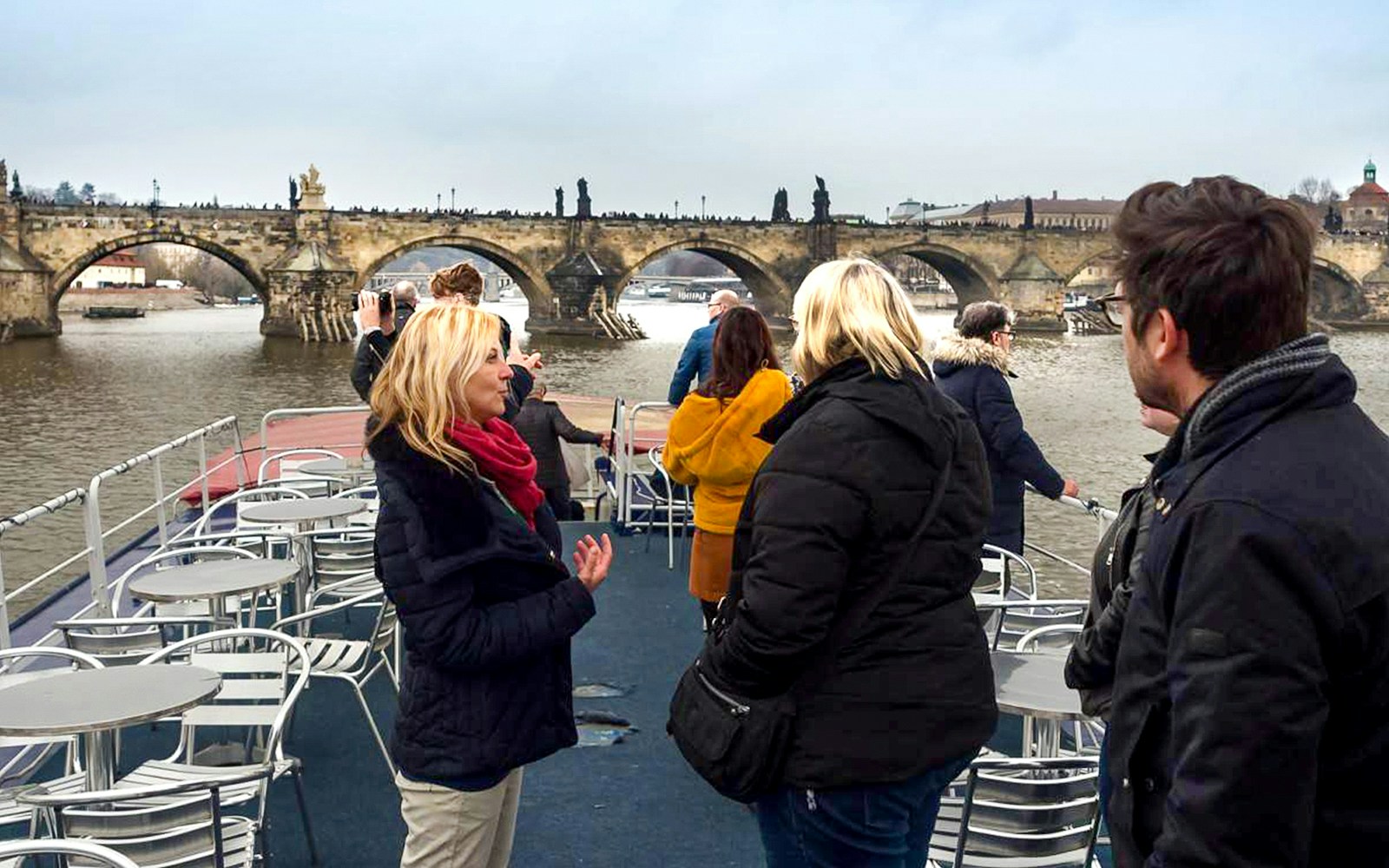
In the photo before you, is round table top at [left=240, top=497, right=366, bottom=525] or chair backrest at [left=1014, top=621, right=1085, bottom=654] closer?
chair backrest at [left=1014, top=621, right=1085, bottom=654]

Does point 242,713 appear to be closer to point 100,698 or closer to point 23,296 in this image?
point 100,698

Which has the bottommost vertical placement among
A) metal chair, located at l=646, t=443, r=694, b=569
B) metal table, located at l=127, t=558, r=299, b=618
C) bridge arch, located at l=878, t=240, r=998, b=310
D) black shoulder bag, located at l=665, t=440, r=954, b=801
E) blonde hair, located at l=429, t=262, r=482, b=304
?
metal chair, located at l=646, t=443, r=694, b=569

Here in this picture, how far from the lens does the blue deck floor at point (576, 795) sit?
2961 mm

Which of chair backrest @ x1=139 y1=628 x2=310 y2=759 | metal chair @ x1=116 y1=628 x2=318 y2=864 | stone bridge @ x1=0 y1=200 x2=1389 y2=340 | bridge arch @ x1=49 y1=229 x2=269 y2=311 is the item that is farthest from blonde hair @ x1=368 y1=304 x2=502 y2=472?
bridge arch @ x1=49 y1=229 x2=269 y2=311

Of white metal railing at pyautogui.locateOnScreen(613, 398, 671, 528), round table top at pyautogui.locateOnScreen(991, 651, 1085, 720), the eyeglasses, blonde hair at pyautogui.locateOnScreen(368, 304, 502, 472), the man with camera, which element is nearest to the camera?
the eyeglasses

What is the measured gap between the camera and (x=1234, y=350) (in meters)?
1.18

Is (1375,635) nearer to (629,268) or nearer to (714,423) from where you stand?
(714,423)

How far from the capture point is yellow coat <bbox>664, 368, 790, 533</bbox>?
10.8 ft

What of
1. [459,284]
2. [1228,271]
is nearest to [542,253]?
[459,284]

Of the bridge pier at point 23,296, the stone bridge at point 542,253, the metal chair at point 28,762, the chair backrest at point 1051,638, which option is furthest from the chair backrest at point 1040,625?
the bridge pier at point 23,296

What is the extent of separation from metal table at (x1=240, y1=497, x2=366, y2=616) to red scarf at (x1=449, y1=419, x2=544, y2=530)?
6.85 ft

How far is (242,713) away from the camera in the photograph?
301 cm

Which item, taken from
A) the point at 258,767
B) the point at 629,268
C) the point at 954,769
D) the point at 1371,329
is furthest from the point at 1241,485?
the point at 1371,329

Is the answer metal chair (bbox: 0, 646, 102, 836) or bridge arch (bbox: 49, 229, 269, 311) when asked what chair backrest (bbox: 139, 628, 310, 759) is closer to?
metal chair (bbox: 0, 646, 102, 836)
